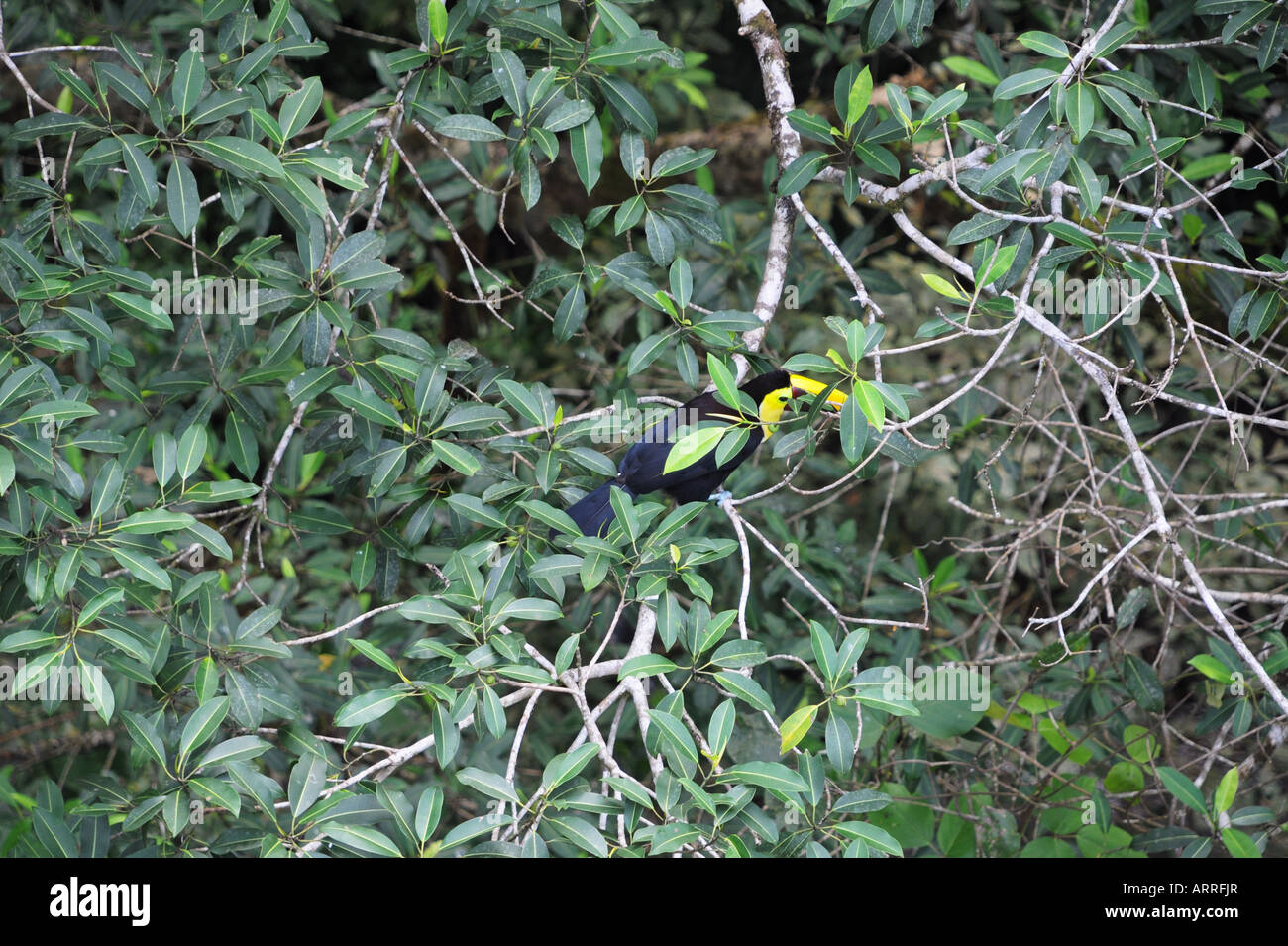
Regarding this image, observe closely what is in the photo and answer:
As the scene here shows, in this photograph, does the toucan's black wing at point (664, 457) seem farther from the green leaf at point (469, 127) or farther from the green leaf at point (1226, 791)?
the green leaf at point (1226, 791)

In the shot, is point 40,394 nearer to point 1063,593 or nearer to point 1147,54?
point 1147,54

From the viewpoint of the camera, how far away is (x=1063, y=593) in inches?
158

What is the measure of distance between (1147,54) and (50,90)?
3.70 meters

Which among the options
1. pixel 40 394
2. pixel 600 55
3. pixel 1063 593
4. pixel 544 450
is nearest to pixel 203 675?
pixel 40 394

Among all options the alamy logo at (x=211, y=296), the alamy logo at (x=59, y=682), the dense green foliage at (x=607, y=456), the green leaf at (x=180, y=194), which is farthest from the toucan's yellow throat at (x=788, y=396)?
the alamy logo at (x=59, y=682)

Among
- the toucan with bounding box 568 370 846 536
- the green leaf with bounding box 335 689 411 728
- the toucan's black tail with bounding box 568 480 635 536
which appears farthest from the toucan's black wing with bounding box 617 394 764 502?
the green leaf with bounding box 335 689 411 728

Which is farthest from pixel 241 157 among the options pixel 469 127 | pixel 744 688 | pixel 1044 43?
pixel 1044 43

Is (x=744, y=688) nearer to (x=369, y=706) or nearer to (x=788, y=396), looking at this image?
(x=369, y=706)

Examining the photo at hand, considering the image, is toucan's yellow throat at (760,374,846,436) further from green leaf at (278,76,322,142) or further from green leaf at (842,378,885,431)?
green leaf at (278,76,322,142)

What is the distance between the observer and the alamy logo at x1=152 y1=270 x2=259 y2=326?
2.27 meters
